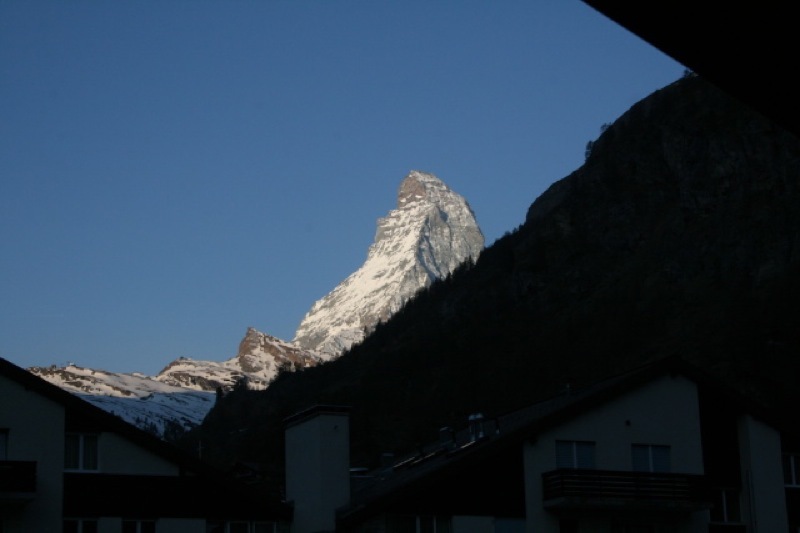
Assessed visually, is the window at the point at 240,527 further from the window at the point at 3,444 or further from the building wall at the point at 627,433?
the building wall at the point at 627,433

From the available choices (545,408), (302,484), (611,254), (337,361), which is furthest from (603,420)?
(337,361)

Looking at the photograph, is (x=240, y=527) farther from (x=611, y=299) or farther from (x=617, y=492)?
(x=611, y=299)

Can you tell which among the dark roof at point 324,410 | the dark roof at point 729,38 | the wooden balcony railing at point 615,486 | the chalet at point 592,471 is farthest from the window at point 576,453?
the dark roof at point 729,38

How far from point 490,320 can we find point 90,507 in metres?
127

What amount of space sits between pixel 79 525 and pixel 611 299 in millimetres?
110231

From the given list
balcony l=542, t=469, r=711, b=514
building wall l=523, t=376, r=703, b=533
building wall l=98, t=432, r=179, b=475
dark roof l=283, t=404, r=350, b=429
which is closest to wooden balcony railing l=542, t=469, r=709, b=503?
balcony l=542, t=469, r=711, b=514

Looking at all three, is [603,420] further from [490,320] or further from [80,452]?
[490,320]

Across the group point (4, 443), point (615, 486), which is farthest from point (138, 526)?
point (615, 486)

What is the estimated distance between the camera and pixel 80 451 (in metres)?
35.5

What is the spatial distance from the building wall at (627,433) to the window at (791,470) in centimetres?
339

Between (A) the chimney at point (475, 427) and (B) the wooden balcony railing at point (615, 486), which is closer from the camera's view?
(B) the wooden balcony railing at point (615, 486)

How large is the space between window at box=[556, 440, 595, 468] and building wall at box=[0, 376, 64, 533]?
14.2 meters

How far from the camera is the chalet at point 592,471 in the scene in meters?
36.4

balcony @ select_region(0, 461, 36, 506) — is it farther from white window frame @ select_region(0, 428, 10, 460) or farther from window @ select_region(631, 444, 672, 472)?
window @ select_region(631, 444, 672, 472)
